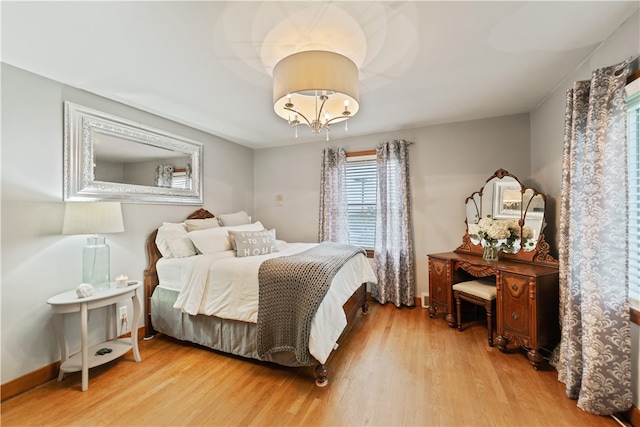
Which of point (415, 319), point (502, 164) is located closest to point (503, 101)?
point (502, 164)

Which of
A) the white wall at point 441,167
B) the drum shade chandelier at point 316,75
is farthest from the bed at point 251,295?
the drum shade chandelier at point 316,75

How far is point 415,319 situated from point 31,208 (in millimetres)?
3742

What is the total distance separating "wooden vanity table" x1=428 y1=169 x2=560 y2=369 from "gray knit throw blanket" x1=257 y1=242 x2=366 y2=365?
1541 millimetres

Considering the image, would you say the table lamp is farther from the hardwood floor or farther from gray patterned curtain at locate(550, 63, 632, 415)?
gray patterned curtain at locate(550, 63, 632, 415)

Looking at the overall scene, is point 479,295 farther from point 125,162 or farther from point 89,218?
point 125,162

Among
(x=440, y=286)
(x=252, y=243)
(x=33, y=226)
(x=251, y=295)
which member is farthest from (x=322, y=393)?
(x=33, y=226)

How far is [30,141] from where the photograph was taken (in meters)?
2.00

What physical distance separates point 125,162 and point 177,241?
938mm

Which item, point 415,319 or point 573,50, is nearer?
point 573,50

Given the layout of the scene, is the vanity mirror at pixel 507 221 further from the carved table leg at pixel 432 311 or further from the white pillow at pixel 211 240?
the white pillow at pixel 211 240

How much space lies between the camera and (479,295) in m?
2.57

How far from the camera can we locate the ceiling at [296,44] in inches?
56.7

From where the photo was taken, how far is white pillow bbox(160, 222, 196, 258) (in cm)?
273

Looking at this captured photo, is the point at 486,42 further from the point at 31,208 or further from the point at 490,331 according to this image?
the point at 31,208
